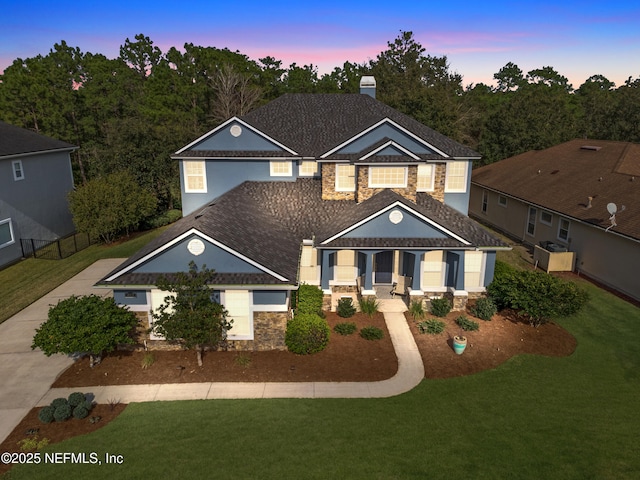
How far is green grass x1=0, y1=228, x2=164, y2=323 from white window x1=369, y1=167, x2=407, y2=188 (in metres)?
17.9

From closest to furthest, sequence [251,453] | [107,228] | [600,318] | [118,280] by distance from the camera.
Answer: [251,453] → [118,280] → [600,318] → [107,228]

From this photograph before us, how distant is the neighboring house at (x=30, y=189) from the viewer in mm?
27344

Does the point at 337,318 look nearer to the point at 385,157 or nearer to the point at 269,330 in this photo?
the point at 269,330

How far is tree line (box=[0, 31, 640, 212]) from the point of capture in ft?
131

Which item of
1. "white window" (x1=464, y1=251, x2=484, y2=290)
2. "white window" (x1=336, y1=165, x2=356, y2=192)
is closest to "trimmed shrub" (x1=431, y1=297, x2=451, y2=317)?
"white window" (x1=464, y1=251, x2=484, y2=290)

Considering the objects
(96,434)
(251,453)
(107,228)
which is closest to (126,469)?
(96,434)

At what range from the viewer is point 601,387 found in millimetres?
14070

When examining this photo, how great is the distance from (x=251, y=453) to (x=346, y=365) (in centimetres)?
566

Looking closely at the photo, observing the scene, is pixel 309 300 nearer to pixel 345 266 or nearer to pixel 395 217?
pixel 345 266

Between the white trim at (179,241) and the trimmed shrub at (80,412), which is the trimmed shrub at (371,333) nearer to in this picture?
the white trim at (179,241)

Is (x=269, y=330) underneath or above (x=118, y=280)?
underneath

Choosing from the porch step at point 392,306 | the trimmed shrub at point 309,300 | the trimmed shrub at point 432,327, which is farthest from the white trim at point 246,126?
the trimmed shrub at point 432,327

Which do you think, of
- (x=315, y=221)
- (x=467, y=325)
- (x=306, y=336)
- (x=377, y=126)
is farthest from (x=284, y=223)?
(x=467, y=325)

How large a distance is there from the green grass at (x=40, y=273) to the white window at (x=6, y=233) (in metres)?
1.51
